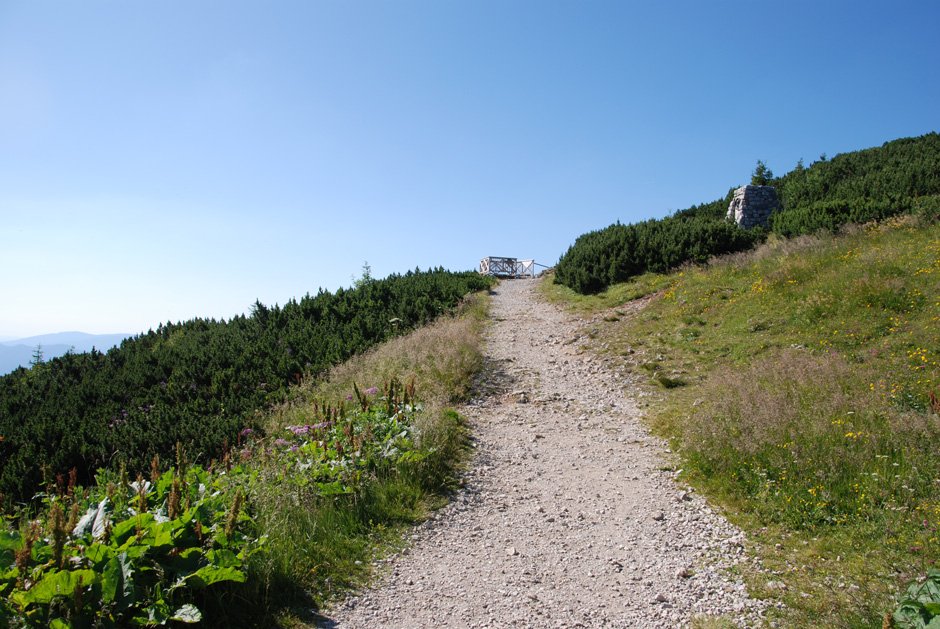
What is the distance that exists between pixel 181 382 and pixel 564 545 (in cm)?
1116

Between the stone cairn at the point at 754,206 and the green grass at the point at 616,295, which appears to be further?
the stone cairn at the point at 754,206

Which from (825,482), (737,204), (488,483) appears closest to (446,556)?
(488,483)

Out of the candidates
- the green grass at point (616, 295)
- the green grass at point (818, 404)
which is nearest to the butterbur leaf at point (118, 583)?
the green grass at point (818, 404)

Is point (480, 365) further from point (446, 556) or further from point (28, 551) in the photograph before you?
point (28, 551)

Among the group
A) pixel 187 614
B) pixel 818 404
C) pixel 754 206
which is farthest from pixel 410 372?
pixel 754 206

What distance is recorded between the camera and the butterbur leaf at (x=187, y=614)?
2.98 meters

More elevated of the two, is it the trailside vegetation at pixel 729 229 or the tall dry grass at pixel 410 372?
the trailside vegetation at pixel 729 229

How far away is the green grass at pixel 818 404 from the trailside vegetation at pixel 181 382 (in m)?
5.66

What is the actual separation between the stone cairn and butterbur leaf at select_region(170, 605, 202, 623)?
2402 cm

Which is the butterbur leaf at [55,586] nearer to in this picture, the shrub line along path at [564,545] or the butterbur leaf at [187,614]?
the butterbur leaf at [187,614]

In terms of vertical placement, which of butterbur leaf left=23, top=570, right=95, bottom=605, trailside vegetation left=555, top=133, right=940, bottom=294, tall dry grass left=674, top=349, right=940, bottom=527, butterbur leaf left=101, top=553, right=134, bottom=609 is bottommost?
tall dry grass left=674, top=349, right=940, bottom=527

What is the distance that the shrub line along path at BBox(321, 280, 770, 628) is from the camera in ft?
12.8

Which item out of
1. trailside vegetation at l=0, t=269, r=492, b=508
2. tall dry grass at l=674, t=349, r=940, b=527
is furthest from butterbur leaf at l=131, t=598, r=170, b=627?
tall dry grass at l=674, t=349, r=940, b=527

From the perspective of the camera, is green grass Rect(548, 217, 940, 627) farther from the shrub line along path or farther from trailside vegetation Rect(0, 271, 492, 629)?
trailside vegetation Rect(0, 271, 492, 629)
